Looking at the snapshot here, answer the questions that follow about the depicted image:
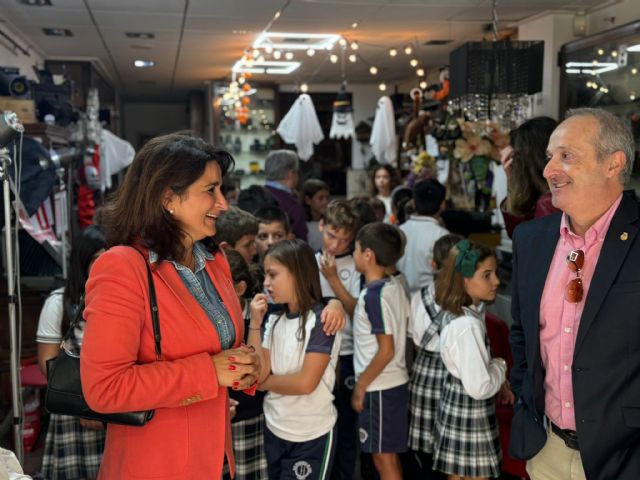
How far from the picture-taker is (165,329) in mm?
1616

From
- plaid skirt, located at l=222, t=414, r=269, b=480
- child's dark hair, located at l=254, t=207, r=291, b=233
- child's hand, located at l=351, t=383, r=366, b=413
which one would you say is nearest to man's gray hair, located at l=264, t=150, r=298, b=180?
child's dark hair, located at l=254, t=207, r=291, b=233

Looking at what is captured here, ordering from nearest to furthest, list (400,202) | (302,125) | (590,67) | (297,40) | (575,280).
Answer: (575,280) < (590,67) < (400,202) < (297,40) < (302,125)

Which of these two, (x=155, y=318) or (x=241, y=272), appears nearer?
(x=155, y=318)

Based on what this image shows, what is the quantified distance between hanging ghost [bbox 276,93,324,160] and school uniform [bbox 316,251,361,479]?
193 inches

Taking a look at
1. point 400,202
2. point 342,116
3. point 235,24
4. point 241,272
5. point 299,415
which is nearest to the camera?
point 299,415

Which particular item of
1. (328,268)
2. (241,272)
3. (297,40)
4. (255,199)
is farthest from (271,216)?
(297,40)

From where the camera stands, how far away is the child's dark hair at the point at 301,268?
260 cm

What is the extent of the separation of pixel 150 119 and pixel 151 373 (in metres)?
14.0

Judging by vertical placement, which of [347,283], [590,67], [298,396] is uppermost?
[590,67]

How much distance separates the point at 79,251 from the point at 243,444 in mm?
995

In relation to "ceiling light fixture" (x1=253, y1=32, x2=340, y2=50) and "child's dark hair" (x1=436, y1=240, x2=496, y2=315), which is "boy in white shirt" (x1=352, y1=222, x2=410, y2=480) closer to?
"child's dark hair" (x1=436, y1=240, x2=496, y2=315)

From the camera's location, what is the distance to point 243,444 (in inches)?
103

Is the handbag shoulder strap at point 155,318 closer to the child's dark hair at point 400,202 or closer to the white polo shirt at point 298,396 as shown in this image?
the white polo shirt at point 298,396

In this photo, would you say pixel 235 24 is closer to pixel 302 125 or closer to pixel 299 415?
pixel 302 125
